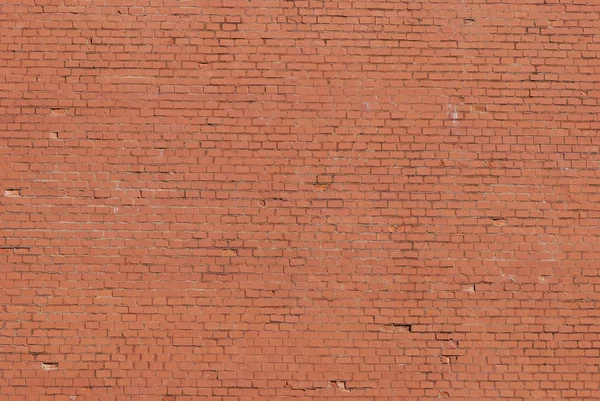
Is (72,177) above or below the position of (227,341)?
above

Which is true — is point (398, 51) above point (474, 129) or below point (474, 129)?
above

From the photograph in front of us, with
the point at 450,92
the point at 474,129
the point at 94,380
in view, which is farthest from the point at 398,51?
the point at 94,380

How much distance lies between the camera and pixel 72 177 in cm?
598

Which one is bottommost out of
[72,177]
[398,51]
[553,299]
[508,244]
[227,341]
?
[227,341]

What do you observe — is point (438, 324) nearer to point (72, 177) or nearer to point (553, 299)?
point (553, 299)

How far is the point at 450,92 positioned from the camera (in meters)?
6.12

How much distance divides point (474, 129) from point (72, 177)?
381cm

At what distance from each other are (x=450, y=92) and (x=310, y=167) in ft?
4.98

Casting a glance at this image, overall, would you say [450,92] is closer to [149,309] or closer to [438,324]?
[438,324]

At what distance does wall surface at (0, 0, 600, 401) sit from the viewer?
19.3ft

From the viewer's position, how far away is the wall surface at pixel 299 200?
5.89m

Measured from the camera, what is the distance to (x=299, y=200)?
6.02m

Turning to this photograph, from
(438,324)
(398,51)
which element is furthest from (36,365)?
(398,51)

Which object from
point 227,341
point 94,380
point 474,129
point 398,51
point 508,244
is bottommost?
point 94,380
